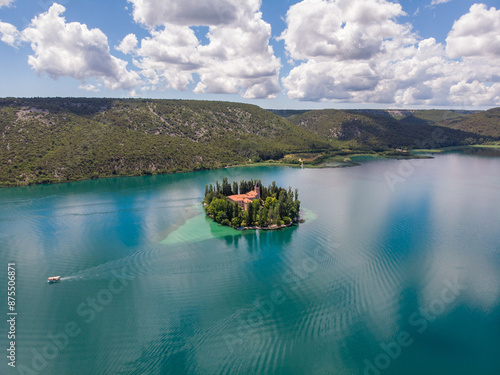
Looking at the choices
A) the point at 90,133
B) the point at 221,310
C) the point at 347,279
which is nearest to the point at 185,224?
the point at 221,310

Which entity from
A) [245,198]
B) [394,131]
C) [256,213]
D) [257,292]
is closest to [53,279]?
[257,292]

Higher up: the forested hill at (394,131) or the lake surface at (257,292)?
the forested hill at (394,131)

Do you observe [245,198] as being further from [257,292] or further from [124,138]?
[124,138]

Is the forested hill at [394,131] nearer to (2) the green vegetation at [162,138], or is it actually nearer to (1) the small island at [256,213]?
(2) the green vegetation at [162,138]

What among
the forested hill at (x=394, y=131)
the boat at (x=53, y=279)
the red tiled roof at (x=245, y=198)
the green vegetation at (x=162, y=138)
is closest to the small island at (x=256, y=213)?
the red tiled roof at (x=245, y=198)

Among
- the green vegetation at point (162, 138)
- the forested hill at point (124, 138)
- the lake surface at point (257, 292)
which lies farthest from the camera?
the green vegetation at point (162, 138)

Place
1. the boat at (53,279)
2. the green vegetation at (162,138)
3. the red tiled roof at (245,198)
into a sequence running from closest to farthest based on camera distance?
the boat at (53,279)
the red tiled roof at (245,198)
the green vegetation at (162,138)

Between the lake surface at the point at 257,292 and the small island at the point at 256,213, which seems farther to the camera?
the small island at the point at 256,213

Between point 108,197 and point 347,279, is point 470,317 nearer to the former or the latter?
point 347,279
